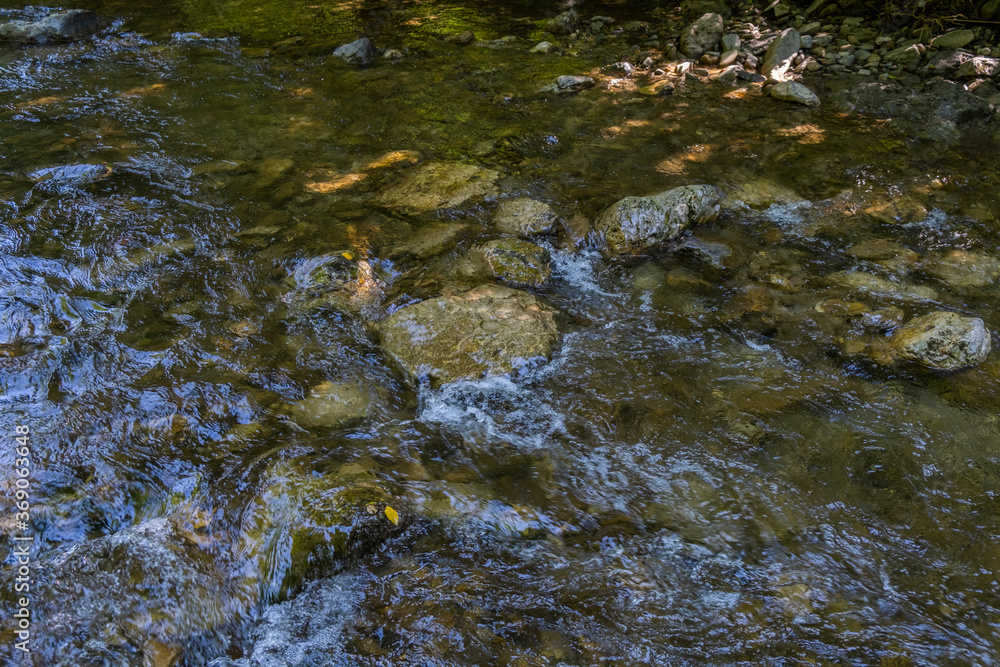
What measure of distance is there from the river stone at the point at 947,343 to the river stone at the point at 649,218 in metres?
1.57

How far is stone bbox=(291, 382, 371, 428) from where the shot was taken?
3107mm

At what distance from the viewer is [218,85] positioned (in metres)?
6.47

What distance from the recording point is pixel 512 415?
3.19 meters

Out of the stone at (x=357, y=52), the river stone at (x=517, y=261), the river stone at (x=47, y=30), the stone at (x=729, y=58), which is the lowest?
the river stone at (x=517, y=261)

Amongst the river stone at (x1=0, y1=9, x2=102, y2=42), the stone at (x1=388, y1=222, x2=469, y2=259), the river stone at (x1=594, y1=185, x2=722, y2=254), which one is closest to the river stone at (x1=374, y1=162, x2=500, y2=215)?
the stone at (x1=388, y1=222, x2=469, y2=259)

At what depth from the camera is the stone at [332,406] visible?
10.2 feet

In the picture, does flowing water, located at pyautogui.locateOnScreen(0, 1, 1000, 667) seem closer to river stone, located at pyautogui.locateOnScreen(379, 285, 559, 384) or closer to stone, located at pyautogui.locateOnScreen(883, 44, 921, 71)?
river stone, located at pyautogui.locateOnScreen(379, 285, 559, 384)

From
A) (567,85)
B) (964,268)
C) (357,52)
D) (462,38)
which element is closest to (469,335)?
(964,268)

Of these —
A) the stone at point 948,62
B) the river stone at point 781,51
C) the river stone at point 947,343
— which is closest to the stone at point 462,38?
the river stone at point 781,51

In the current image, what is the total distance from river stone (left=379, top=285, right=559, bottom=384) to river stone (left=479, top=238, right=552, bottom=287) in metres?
0.22

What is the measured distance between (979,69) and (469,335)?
6.15m

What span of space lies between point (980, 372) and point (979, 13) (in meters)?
5.34

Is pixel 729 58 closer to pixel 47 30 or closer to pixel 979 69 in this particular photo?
pixel 979 69

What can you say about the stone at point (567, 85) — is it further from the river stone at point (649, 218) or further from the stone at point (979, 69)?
the stone at point (979, 69)
